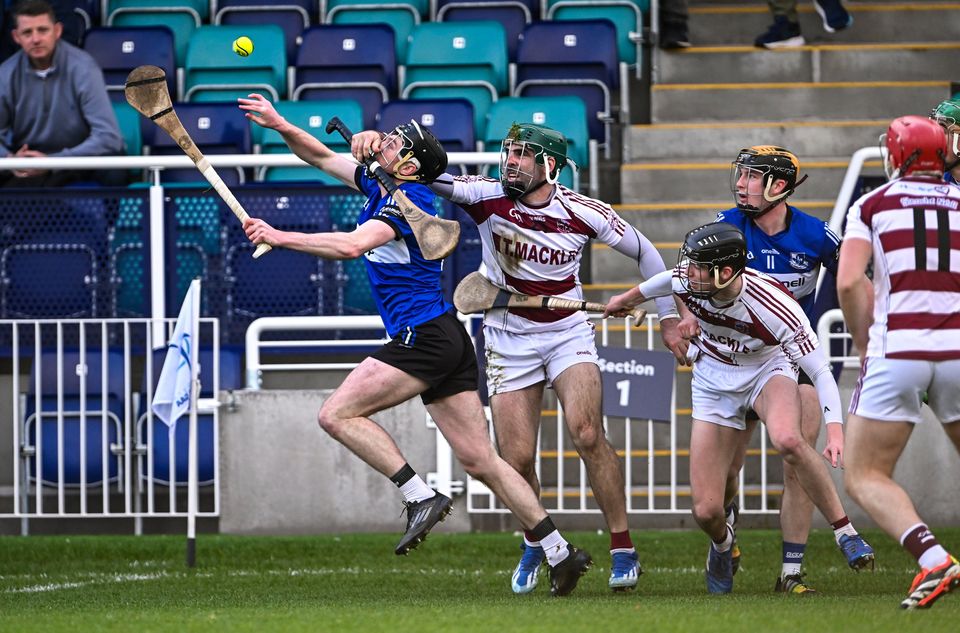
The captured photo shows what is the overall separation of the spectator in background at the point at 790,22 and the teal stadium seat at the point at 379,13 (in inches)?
117

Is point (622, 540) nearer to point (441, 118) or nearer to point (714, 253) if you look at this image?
point (714, 253)

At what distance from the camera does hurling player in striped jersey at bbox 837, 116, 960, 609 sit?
239 inches

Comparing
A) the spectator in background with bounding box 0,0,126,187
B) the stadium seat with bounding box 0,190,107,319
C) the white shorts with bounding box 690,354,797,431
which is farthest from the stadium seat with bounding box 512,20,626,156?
the white shorts with bounding box 690,354,797,431

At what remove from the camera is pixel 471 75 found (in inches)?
529

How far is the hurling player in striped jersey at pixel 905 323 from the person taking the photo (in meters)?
6.07

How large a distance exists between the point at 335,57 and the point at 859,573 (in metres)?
6.66

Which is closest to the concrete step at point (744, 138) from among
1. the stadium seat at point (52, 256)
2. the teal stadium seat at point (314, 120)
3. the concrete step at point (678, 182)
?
the concrete step at point (678, 182)

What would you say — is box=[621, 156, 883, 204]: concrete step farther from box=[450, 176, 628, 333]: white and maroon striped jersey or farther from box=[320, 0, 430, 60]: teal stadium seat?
box=[450, 176, 628, 333]: white and maroon striped jersey

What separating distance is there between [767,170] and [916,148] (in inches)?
67.9

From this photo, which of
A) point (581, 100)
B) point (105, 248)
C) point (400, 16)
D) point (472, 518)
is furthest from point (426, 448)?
point (400, 16)

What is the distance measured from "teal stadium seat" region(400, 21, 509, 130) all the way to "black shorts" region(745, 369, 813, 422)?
575 cm

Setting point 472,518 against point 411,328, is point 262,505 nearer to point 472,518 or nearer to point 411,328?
point 472,518

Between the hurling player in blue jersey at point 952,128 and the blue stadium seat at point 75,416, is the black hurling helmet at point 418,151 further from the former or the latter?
the blue stadium seat at point 75,416

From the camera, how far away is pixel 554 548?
24.5 feet
